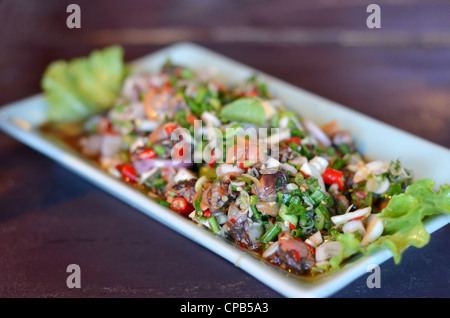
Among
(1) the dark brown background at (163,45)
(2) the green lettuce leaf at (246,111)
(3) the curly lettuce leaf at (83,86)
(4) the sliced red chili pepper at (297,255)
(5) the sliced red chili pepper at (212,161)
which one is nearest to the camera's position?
(4) the sliced red chili pepper at (297,255)

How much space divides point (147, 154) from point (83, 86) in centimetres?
116

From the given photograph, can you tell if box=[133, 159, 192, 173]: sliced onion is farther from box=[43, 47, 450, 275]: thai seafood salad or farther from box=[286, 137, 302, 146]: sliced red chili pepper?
box=[286, 137, 302, 146]: sliced red chili pepper

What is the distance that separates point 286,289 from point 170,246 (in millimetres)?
680

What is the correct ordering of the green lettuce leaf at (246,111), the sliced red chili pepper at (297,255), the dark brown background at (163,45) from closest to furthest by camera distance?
the sliced red chili pepper at (297,255), the dark brown background at (163,45), the green lettuce leaf at (246,111)

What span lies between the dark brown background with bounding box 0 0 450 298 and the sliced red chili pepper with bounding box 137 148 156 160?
0.26 m

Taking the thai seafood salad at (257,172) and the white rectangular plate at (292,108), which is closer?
the white rectangular plate at (292,108)

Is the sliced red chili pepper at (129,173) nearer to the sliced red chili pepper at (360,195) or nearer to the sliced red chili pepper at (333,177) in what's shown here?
the sliced red chili pepper at (333,177)

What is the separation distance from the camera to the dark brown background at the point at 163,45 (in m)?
2.14

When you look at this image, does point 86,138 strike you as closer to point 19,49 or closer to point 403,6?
point 19,49

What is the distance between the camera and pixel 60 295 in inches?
82.1

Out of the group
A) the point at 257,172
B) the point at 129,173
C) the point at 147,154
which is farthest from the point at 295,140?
the point at 129,173

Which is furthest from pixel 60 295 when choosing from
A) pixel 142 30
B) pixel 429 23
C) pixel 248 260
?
pixel 429 23

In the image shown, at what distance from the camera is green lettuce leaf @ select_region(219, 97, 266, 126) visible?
8.71 feet

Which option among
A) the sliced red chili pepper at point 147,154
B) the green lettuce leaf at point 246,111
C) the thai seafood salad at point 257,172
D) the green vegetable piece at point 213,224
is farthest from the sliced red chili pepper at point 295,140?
the sliced red chili pepper at point 147,154
